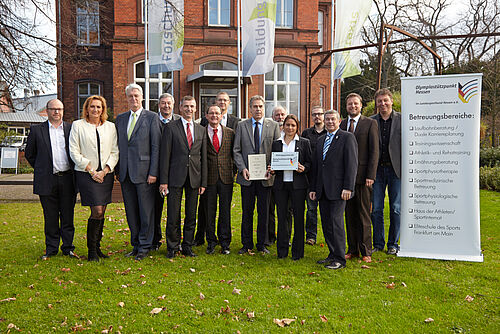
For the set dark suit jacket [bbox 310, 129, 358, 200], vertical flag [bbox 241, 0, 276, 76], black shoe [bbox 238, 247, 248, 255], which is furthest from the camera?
vertical flag [bbox 241, 0, 276, 76]

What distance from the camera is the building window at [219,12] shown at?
794 inches

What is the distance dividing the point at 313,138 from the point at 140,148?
277 centimetres

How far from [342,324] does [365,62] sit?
33.9m

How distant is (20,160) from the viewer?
23891mm

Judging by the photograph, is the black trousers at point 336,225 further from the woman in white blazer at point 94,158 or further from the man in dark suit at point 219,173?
the woman in white blazer at point 94,158

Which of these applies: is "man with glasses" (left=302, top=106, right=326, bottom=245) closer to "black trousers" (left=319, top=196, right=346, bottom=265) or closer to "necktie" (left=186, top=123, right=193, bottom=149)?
"black trousers" (left=319, top=196, right=346, bottom=265)

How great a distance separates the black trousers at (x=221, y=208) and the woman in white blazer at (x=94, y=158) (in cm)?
144

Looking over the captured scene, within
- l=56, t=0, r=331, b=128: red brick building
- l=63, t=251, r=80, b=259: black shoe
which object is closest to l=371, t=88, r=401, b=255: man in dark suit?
l=63, t=251, r=80, b=259: black shoe

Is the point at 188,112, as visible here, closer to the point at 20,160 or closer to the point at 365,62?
the point at 20,160

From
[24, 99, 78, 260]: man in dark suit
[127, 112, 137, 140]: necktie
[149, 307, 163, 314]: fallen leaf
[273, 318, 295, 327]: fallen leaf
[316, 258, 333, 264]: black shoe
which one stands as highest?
[127, 112, 137, 140]: necktie

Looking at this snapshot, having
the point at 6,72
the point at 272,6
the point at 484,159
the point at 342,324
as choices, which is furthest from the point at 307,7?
the point at 342,324

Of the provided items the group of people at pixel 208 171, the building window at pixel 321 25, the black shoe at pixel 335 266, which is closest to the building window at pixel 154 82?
the building window at pixel 321 25

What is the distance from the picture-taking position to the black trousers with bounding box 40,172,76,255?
5914 millimetres

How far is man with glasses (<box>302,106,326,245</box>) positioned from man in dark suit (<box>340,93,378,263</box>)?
737 mm
